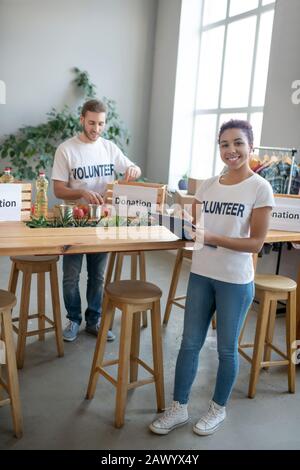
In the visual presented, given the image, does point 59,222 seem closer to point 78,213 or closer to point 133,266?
point 78,213

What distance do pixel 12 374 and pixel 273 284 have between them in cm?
140

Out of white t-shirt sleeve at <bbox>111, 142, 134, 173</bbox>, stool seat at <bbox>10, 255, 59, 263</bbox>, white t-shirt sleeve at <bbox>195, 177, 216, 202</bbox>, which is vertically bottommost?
stool seat at <bbox>10, 255, 59, 263</bbox>

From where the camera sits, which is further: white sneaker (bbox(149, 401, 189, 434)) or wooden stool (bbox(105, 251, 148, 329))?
wooden stool (bbox(105, 251, 148, 329))

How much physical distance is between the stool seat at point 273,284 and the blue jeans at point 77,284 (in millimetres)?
999

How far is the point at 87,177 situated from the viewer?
9.39 feet

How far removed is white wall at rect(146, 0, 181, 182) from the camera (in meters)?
5.51

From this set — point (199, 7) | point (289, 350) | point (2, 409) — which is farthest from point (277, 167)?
point (199, 7)

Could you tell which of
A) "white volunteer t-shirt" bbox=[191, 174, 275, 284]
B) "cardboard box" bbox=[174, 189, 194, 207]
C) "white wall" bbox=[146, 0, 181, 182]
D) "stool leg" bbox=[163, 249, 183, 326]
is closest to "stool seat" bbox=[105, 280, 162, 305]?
"white volunteer t-shirt" bbox=[191, 174, 275, 284]

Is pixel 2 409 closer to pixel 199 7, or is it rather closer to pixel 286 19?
pixel 286 19

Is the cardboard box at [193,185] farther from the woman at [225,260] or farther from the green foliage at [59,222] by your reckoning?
the woman at [225,260]

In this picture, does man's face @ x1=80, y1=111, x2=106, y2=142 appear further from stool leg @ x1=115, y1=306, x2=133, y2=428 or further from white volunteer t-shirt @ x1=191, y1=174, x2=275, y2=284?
stool leg @ x1=115, y1=306, x2=133, y2=428

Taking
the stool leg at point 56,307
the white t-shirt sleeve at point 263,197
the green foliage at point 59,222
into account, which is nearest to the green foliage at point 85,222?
the green foliage at point 59,222

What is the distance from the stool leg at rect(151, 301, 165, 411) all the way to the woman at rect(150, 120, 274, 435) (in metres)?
0.14
